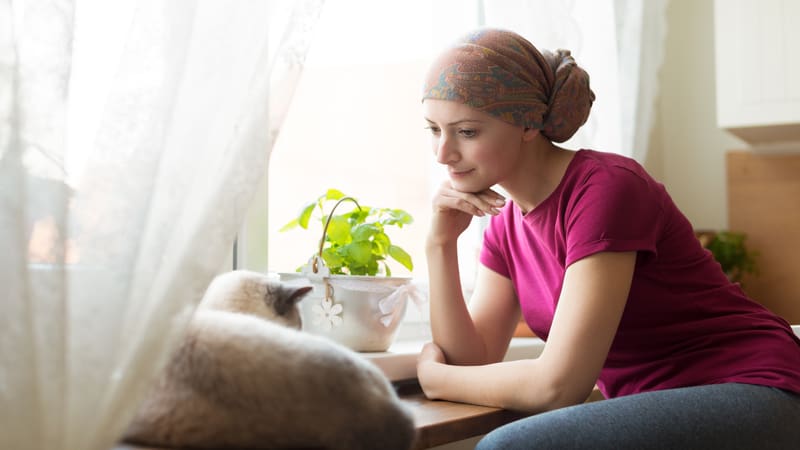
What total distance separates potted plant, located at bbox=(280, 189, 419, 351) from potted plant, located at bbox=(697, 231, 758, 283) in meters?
1.43

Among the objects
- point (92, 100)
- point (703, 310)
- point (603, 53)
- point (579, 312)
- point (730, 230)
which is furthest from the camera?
point (730, 230)

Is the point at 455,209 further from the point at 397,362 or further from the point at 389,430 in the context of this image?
the point at 389,430

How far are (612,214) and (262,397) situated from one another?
598mm

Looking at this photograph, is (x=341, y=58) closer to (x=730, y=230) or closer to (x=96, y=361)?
(x=96, y=361)

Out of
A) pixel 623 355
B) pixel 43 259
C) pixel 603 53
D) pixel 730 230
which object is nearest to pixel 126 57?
pixel 43 259

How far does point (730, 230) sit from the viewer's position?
2.86 meters

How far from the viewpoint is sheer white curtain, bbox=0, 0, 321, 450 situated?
72cm

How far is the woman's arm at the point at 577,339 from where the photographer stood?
1122 mm

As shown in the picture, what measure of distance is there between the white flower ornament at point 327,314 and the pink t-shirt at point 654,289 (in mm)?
351

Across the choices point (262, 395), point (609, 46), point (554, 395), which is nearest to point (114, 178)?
point (262, 395)

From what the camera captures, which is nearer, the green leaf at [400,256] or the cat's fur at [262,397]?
the cat's fur at [262,397]

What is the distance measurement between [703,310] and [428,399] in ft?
1.50

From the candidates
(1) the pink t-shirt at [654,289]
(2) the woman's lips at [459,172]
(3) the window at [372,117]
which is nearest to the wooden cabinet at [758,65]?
(3) the window at [372,117]

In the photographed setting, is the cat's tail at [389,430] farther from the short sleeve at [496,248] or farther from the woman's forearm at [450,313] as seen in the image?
the short sleeve at [496,248]
